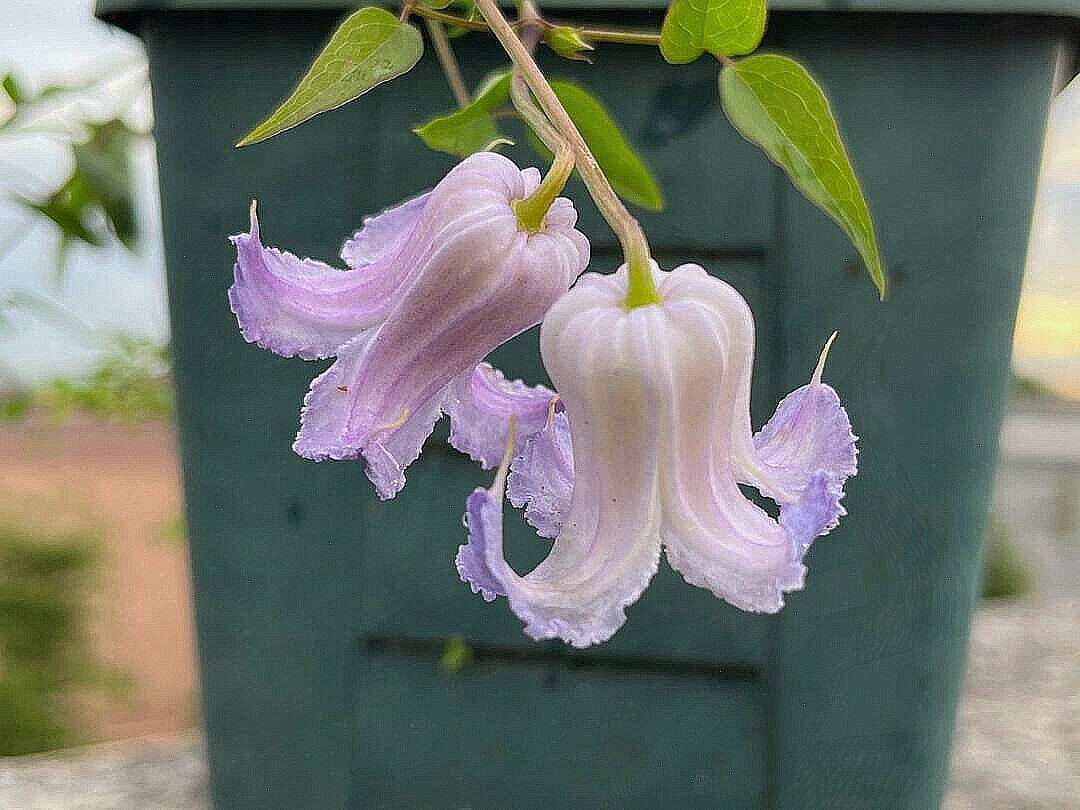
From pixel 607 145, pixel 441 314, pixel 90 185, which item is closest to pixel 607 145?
pixel 607 145

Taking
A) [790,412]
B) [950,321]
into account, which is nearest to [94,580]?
[950,321]

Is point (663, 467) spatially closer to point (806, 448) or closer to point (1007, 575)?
point (806, 448)

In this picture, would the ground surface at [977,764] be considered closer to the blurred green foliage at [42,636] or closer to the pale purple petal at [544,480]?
the pale purple petal at [544,480]

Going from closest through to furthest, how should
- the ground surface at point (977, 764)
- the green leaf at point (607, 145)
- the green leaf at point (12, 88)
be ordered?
the green leaf at point (607, 145), the green leaf at point (12, 88), the ground surface at point (977, 764)

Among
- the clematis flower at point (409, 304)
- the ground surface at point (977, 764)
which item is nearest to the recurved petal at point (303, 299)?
the clematis flower at point (409, 304)

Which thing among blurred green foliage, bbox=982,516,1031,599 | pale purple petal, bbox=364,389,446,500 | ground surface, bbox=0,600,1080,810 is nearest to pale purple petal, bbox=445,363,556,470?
pale purple petal, bbox=364,389,446,500

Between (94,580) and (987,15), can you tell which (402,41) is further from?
A: (94,580)
